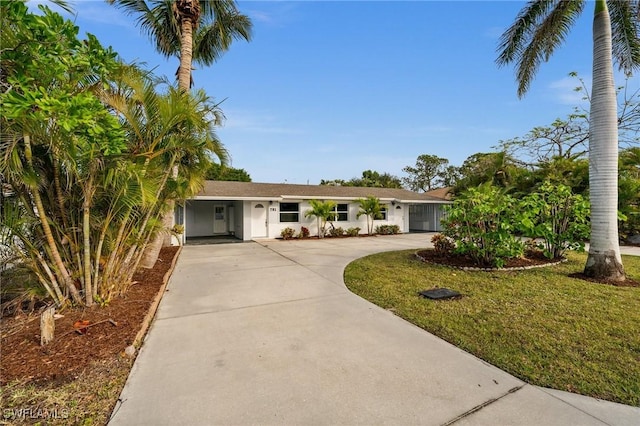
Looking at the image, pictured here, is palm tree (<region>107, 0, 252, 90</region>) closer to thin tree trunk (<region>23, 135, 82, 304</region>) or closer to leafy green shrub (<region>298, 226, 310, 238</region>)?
thin tree trunk (<region>23, 135, 82, 304</region>)

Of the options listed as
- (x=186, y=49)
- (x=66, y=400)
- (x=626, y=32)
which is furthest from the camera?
(x=186, y=49)

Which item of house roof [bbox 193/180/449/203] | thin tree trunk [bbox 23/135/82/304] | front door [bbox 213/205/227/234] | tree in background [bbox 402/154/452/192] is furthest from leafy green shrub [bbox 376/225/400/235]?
tree in background [bbox 402/154/452/192]

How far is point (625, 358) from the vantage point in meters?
2.99

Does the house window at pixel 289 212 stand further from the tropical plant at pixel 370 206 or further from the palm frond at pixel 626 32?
the palm frond at pixel 626 32

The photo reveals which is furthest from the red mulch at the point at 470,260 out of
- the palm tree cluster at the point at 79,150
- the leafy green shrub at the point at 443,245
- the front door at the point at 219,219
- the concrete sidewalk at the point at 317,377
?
the front door at the point at 219,219

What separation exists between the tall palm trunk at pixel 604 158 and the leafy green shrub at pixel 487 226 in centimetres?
143

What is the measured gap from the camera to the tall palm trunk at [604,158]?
5.92 meters

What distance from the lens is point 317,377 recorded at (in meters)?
2.71

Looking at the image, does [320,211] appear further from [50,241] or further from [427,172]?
[427,172]

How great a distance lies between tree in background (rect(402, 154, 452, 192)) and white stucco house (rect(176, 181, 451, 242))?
86.0ft

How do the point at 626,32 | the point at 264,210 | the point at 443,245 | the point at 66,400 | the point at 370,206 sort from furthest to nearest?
the point at 370,206 < the point at 264,210 < the point at 443,245 < the point at 626,32 < the point at 66,400

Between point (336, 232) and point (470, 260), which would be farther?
point (336, 232)

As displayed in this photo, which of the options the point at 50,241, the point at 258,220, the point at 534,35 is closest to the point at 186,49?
the point at 50,241

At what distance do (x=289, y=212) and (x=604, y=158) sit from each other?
12721 mm
